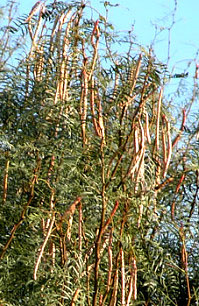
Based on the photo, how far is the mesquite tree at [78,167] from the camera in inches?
121

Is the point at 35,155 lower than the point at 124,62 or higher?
lower

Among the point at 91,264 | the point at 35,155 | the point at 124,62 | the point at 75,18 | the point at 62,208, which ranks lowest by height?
the point at 91,264

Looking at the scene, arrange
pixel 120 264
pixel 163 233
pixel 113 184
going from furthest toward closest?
pixel 163 233 → pixel 113 184 → pixel 120 264

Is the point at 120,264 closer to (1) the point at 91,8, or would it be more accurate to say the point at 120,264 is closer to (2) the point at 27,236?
(2) the point at 27,236

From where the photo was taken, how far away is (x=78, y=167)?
133 inches

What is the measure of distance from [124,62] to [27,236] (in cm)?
86

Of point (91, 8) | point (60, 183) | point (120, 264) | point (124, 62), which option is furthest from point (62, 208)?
point (91, 8)

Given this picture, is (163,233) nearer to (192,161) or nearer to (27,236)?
(192,161)

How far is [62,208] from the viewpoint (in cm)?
336

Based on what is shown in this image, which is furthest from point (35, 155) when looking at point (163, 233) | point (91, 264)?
point (163, 233)

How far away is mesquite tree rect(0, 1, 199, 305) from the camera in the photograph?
3076 millimetres

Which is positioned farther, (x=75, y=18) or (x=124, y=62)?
(x=75, y=18)

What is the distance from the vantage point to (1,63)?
386 centimetres

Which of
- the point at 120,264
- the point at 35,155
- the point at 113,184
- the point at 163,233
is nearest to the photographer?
the point at 120,264
